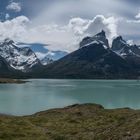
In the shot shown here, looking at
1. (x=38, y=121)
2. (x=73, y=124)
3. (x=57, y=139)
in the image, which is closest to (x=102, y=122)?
(x=73, y=124)

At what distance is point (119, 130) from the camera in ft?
142

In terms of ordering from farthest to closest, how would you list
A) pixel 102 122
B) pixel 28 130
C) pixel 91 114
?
pixel 91 114, pixel 102 122, pixel 28 130

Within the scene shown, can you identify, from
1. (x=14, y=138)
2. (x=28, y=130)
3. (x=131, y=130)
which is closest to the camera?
(x=131, y=130)

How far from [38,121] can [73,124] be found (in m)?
7.19

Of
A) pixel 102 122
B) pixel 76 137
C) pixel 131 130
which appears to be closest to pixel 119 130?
pixel 131 130

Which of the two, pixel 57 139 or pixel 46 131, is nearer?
pixel 57 139

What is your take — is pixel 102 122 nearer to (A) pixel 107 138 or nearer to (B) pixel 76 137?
(B) pixel 76 137

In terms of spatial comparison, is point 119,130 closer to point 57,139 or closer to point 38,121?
point 57,139

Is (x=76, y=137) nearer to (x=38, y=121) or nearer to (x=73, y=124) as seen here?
(x=73, y=124)

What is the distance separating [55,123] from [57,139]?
16.1 metres

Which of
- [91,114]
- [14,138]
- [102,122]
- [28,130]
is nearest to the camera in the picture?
[14,138]

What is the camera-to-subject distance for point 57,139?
4603 cm

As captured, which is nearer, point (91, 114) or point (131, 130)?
point (131, 130)

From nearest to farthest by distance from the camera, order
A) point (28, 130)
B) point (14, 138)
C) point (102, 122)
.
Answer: point (14, 138)
point (28, 130)
point (102, 122)
